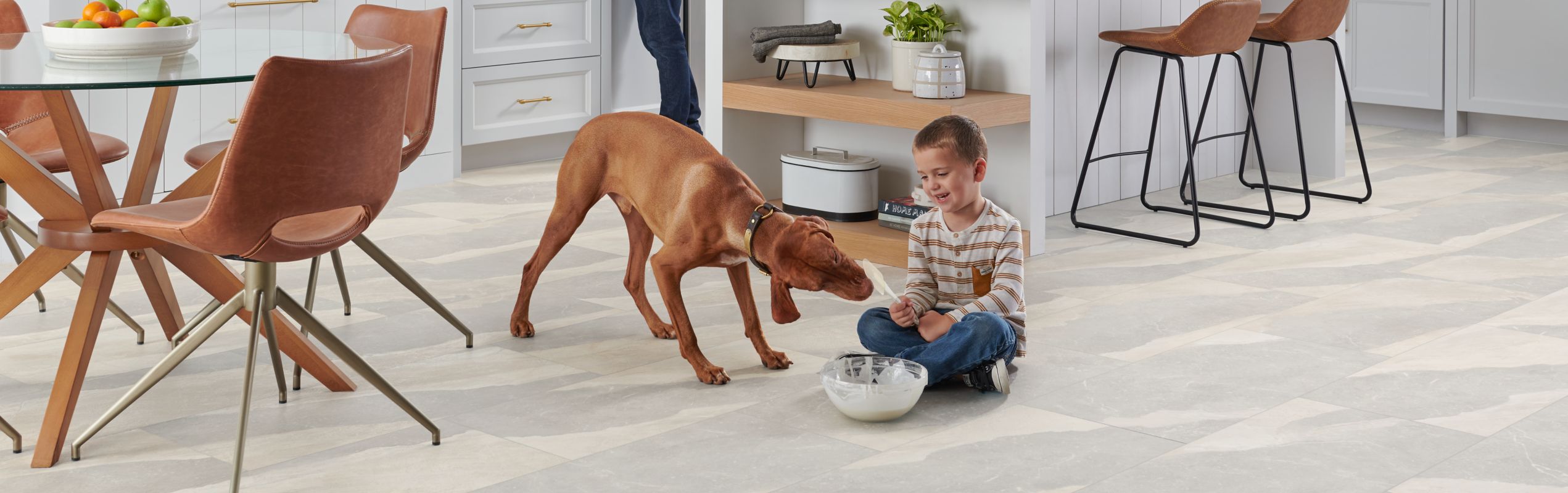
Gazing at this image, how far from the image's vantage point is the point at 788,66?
13.9 feet

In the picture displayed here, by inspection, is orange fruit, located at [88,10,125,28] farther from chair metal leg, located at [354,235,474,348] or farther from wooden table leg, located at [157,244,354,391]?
chair metal leg, located at [354,235,474,348]

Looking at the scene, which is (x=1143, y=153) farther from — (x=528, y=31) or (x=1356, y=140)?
(x=528, y=31)

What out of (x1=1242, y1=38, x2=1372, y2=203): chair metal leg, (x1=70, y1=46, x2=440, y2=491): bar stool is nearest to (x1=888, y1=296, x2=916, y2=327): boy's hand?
(x1=70, y1=46, x2=440, y2=491): bar stool

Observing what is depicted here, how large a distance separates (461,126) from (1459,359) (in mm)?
3537

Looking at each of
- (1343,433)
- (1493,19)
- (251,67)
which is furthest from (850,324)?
(1493,19)

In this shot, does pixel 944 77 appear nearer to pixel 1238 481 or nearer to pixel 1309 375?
pixel 1309 375

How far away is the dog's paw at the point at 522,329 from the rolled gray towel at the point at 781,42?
1.23m

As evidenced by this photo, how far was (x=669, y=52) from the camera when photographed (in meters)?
5.54

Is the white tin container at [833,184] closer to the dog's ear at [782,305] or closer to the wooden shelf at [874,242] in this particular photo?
the wooden shelf at [874,242]

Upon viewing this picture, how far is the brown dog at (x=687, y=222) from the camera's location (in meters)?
2.50

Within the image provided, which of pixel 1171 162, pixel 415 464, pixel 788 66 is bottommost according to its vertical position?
pixel 415 464

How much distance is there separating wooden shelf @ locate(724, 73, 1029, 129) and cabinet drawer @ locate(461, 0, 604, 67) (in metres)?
1.47

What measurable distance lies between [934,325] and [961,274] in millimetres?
110

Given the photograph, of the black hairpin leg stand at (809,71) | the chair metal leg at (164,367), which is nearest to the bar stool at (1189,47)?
the black hairpin leg stand at (809,71)
